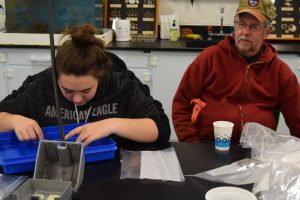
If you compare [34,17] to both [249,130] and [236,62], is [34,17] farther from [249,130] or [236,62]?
[249,130]

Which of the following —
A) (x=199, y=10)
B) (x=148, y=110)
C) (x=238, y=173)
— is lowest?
(x=238, y=173)

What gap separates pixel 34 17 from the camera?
2961mm

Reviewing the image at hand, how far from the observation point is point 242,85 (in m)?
1.82

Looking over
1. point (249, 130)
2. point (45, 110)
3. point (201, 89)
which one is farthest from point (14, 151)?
point (201, 89)

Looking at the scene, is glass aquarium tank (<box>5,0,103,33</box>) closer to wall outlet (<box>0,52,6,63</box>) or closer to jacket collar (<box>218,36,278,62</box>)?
wall outlet (<box>0,52,6,63</box>)

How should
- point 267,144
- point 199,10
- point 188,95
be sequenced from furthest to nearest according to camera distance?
point 199,10, point 188,95, point 267,144

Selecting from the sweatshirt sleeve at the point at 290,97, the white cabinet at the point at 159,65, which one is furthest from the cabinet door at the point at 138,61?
the sweatshirt sleeve at the point at 290,97

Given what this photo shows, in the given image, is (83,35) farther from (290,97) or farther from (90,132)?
(290,97)

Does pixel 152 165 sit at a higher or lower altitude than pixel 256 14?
lower

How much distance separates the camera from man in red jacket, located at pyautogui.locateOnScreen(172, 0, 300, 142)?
5.88 feet

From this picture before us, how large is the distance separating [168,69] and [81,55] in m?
1.60

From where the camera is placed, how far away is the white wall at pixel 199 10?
11.2ft

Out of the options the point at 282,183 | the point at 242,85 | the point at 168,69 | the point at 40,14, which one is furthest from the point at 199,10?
the point at 282,183

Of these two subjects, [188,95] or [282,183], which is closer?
[282,183]
